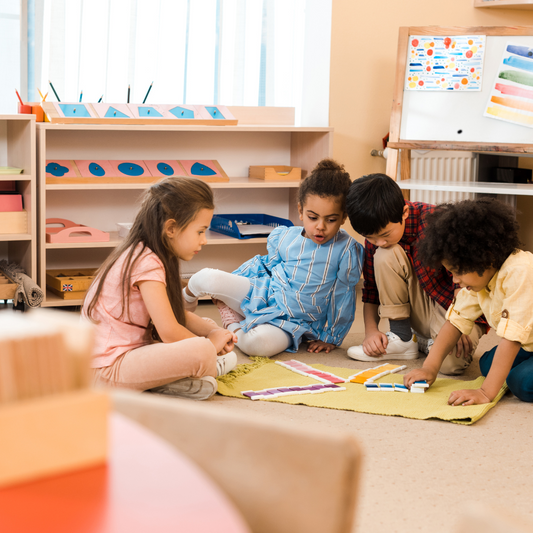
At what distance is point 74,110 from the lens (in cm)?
255

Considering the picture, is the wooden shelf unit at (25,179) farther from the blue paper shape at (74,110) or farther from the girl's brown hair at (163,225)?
the girl's brown hair at (163,225)

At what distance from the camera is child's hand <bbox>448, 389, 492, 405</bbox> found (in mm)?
1561

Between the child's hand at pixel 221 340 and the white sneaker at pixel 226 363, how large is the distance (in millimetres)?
67

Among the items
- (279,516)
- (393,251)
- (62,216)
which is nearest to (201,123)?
(62,216)

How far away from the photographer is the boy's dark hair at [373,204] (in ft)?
5.95

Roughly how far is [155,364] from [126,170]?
141 cm

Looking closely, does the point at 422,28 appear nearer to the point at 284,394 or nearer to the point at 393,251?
the point at 393,251

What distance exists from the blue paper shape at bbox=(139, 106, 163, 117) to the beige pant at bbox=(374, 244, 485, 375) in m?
1.26

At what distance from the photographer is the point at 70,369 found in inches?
14.3

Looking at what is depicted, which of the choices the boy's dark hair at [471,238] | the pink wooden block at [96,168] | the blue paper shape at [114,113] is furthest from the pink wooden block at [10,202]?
the boy's dark hair at [471,238]

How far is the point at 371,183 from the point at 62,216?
1.59m

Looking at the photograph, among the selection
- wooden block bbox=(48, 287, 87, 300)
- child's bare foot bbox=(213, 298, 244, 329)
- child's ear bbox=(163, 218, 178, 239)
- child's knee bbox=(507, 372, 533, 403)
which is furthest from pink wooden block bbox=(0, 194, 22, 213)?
child's knee bbox=(507, 372, 533, 403)

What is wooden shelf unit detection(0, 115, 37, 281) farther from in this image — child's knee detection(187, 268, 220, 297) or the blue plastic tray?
the blue plastic tray

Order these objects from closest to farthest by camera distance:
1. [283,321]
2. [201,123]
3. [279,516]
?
[279,516]
[283,321]
[201,123]
